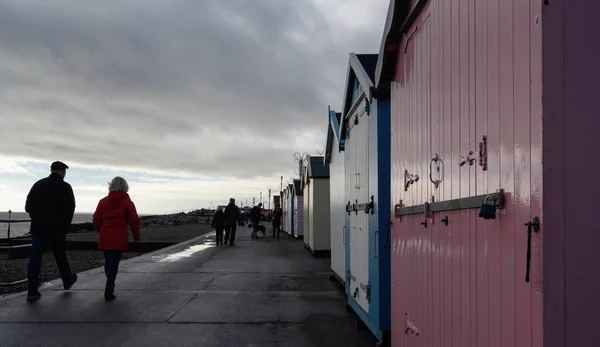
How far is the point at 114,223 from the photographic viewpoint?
27.2 ft

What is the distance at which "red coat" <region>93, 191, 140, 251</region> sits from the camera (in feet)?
26.8

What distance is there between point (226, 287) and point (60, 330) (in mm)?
3814

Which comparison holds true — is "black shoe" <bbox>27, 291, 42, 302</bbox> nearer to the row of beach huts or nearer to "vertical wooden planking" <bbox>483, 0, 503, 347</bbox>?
the row of beach huts

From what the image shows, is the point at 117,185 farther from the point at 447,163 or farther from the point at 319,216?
the point at 319,216

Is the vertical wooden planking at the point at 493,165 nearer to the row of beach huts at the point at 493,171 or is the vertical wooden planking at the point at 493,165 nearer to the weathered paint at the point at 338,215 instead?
the row of beach huts at the point at 493,171

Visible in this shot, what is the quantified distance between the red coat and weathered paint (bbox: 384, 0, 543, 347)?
4.99m

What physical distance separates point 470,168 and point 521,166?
654 millimetres

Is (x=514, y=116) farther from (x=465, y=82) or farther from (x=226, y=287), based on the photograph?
(x=226, y=287)

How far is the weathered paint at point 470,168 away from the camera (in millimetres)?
2205

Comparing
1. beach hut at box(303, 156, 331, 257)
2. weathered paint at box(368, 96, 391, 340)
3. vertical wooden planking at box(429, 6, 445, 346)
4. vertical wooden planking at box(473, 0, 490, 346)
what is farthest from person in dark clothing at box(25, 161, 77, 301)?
beach hut at box(303, 156, 331, 257)

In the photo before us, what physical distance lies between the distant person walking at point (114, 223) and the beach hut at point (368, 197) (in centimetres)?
333

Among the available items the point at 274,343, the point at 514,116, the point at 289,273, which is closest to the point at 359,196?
the point at 274,343

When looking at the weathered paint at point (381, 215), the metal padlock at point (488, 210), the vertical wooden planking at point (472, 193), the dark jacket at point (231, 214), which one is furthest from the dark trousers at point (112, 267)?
the dark jacket at point (231, 214)
